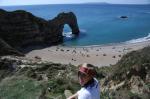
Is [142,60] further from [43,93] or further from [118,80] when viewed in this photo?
[43,93]

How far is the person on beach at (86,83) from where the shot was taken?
17.2 feet

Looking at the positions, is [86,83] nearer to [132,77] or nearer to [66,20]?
[132,77]

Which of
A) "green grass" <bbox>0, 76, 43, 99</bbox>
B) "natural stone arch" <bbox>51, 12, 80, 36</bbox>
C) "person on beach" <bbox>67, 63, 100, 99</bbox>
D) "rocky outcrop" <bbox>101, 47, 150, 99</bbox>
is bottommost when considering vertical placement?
"natural stone arch" <bbox>51, 12, 80, 36</bbox>

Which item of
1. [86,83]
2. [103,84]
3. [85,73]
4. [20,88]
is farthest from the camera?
[103,84]

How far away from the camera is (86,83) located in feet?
17.6

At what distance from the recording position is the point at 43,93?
10961mm

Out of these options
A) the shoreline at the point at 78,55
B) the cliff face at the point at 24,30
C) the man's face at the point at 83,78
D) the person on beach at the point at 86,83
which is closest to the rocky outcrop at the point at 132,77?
the person on beach at the point at 86,83

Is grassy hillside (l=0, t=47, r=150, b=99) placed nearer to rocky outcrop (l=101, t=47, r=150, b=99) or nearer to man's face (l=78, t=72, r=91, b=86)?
rocky outcrop (l=101, t=47, r=150, b=99)

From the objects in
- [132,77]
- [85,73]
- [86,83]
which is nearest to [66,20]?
[132,77]

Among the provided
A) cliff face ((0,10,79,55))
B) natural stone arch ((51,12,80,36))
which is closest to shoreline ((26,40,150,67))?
cliff face ((0,10,79,55))

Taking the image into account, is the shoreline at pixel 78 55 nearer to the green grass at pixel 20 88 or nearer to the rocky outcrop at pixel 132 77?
the green grass at pixel 20 88

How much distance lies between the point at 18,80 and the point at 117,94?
4788 mm

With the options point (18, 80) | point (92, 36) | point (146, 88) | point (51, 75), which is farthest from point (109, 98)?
point (92, 36)

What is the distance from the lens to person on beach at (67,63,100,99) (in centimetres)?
525
